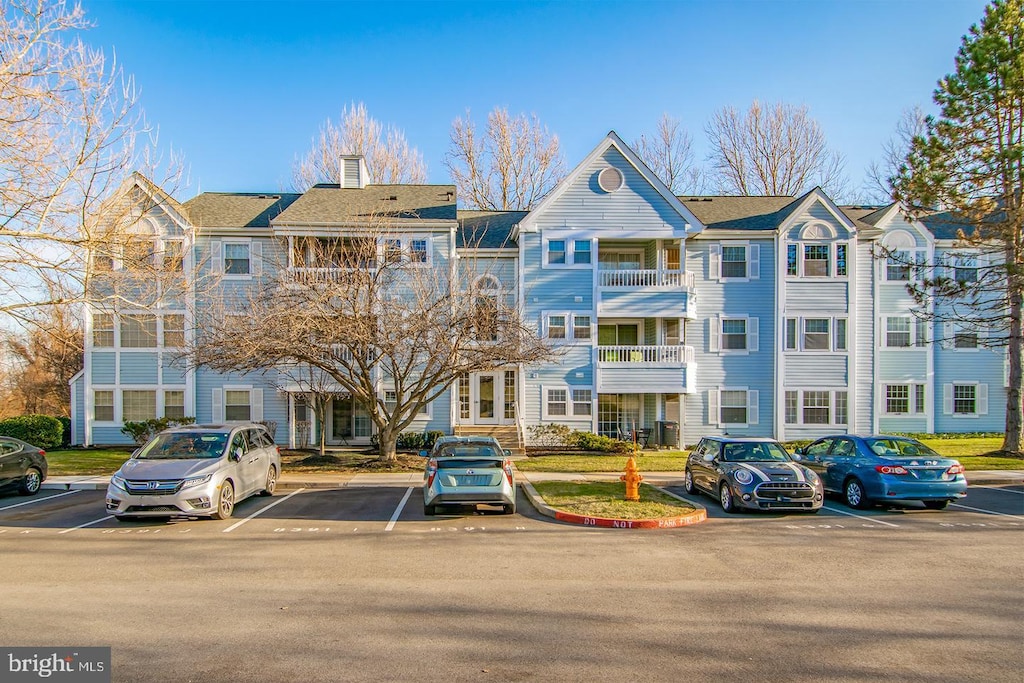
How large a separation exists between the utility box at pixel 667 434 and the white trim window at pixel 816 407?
15.9ft

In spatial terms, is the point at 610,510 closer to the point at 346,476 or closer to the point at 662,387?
the point at 346,476

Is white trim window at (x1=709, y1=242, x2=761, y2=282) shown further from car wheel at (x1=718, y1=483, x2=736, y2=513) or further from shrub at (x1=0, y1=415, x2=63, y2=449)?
shrub at (x1=0, y1=415, x2=63, y2=449)

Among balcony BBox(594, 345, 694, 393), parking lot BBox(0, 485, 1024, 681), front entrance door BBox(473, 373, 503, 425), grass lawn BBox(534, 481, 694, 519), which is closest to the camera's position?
parking lot BBox(0, 485, 1024, 681)

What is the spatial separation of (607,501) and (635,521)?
1.74 meters

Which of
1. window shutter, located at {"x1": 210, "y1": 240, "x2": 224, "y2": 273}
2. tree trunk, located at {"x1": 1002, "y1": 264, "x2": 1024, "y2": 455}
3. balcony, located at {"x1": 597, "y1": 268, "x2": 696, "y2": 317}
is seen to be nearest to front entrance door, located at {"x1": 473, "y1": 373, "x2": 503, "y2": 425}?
balcony, located at {"x1": 597, "y1": 268, "x2": 696, "y2": 317}

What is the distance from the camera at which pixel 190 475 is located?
1167cm

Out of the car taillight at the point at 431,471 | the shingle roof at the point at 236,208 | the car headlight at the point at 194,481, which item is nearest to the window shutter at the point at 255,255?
the shingle roof at the point at 236,208

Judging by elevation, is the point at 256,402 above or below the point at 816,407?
above

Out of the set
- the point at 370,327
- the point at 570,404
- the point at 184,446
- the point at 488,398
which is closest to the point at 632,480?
the point at 370,327

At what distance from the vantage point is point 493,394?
27156 millimetres

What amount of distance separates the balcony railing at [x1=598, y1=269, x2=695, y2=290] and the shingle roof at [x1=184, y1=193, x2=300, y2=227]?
13.4m

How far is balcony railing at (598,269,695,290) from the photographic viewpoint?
26.4 meters

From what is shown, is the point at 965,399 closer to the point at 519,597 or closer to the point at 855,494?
the point at 855,494

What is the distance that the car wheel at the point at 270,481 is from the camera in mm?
14977
